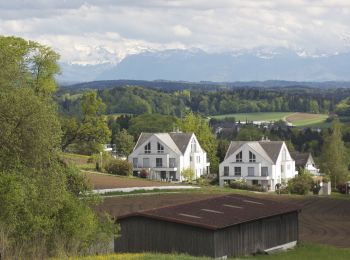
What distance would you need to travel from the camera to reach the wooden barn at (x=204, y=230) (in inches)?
1548

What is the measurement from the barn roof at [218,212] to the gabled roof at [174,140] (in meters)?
50.5

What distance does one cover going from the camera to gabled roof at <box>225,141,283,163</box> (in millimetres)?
98562

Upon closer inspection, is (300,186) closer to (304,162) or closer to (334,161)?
(334,161)

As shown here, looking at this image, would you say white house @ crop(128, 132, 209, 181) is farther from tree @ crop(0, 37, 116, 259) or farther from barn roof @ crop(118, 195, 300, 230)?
tree @ crop(0, 37, 116, 259)

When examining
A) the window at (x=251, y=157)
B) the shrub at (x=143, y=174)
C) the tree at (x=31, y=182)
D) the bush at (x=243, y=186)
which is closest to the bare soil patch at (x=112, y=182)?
the bush at (x=243, y=186)

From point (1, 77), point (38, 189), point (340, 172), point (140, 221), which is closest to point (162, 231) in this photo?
point (140, 221)

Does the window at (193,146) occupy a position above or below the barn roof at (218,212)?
above

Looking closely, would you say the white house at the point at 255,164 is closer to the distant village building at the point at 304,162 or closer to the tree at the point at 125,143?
the distant village building at the point at 304,162

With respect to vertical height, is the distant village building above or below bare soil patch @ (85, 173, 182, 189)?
above

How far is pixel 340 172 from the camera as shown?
106 meters

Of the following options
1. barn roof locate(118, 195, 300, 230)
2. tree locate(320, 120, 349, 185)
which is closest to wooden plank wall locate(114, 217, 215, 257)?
barn roof locate(118, 195, 300, 230)

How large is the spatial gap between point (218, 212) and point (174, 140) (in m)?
59.5

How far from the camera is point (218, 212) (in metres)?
43.3

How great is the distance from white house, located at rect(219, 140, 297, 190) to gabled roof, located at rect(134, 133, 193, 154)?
5.79 meters
